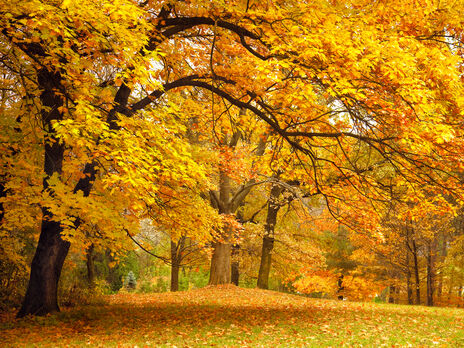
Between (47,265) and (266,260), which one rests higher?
(266,260)

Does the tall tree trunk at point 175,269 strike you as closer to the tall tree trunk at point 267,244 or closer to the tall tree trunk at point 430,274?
the tall tree trunk at point 267,244

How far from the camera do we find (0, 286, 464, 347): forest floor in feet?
23.1

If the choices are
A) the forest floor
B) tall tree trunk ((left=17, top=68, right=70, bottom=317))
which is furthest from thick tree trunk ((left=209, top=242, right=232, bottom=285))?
tall tree trunk ((left=17, top=68, right=70, bottom=317))

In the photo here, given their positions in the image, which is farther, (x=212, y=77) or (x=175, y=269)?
(x=175, y=269)

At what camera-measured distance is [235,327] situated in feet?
27.2

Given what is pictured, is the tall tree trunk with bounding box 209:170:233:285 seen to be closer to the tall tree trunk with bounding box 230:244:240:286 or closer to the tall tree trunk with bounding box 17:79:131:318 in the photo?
the tall tree trunk with bounding box 230:244:240:286

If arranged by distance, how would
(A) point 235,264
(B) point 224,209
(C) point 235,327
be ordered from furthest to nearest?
(A) point 235,264 < (B) point 224,209 < (C) point 235,327

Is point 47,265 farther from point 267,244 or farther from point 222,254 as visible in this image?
point 267,244

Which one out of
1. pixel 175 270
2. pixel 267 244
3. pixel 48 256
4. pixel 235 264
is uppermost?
pixel 267 244

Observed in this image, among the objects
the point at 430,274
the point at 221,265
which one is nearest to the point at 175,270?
the point at 221,265

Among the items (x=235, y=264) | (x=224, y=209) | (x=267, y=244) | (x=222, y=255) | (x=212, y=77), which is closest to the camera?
(x=212, y=77)

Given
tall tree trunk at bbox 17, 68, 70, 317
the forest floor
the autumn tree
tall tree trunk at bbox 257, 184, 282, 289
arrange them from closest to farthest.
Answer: the autumn tree < the forest floor < tall tree trunk at bbox 17, 68, 70, 317 < tall tree trunk at bbox 257, 184, 282, 289

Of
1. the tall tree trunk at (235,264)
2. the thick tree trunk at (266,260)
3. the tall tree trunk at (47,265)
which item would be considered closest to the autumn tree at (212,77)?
the tall tree trunk at (47,265)

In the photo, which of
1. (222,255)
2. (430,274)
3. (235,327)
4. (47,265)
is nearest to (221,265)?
(222,255)
